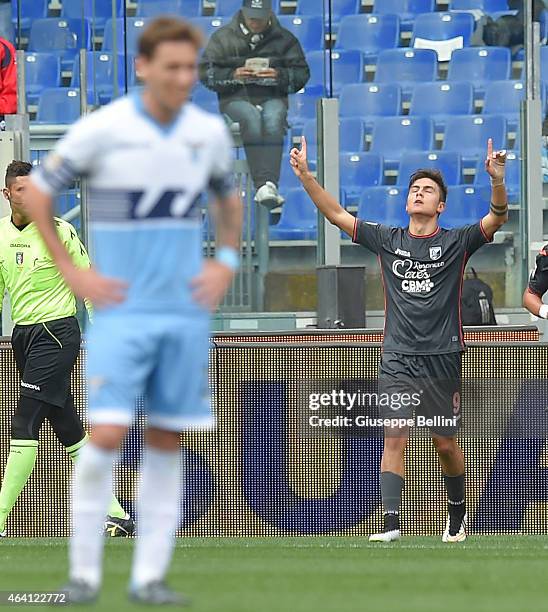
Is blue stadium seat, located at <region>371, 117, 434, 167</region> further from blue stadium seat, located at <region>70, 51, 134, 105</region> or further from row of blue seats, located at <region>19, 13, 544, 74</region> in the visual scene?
blue stadium seat, located at <region>70, 51, 134, 105</region>

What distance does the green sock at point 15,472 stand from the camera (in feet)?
27.3

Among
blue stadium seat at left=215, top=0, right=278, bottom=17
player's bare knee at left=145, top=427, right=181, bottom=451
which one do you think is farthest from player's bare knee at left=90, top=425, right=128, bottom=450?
blue stadium seat at left=215, top=0, right=278, bottom=17

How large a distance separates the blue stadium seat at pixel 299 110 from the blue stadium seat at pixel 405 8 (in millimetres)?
2325

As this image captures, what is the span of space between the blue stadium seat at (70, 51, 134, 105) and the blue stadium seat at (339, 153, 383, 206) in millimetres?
1937

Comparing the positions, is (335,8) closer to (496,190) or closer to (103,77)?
(103,77)

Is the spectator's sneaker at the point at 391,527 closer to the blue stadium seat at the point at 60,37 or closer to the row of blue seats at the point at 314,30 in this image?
the row of blue seats at the point at 314,30

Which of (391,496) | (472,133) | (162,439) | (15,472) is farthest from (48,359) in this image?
(472,133)

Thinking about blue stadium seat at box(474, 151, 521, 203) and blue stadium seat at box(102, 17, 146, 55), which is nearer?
Answer: blue stadium seat at box(474, 151, 521, 203)

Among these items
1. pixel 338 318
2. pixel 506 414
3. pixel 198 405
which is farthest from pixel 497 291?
pixel 198 405

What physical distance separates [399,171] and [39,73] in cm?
328

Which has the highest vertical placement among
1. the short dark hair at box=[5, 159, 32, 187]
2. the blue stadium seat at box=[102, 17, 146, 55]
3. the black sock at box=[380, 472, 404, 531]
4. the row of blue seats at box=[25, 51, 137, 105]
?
the blue stadium seat at box=[102, 17, 146, 55]

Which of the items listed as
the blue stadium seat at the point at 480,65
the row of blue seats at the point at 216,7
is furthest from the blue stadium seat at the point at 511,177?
the row of blue seats at the point at 216,7

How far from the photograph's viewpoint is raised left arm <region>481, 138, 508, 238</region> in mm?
7844

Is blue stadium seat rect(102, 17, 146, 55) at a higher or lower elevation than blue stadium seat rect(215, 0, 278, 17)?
lower
